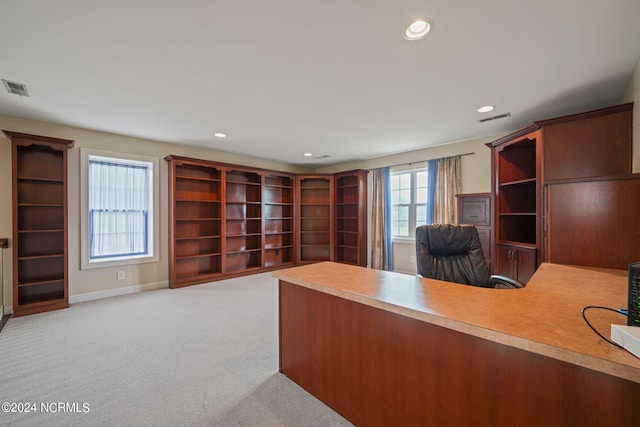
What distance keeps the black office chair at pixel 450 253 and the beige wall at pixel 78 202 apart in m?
3.98

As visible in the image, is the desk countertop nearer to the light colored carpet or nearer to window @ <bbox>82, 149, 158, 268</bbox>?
the light colored carpet

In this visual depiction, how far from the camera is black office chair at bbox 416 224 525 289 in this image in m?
2.38

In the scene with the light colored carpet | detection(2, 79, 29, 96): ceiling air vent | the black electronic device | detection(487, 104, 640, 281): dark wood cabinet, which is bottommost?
the light colored carpet

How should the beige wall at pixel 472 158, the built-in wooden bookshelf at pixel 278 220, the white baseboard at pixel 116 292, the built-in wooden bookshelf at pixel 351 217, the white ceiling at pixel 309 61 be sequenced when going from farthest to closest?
the built-in wooden bookshelf at pixel 278 220 < the built-in wooden bookshelf at pixel 351 217 < the beige wall at pixel 472 158 < the white baseboard at pixel 116 292 < the white ceiling at pixel 309 61

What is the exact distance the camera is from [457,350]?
1.09 metres

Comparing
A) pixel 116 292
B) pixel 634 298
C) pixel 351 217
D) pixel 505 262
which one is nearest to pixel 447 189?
pixel 505 262

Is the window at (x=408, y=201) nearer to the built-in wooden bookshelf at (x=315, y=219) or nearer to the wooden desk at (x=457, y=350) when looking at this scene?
the built-in wooden bookshelf at (x=315, y=219)

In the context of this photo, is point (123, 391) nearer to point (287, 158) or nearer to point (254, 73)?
point (254, 73)

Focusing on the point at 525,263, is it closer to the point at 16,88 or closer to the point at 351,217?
the point at 351,217

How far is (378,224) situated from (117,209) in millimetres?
4550

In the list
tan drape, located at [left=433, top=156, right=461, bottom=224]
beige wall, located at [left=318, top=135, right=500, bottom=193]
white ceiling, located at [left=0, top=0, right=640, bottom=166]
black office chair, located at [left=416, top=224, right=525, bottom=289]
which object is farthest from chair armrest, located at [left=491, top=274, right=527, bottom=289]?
beige wall, located at [left=318, top=135, right=500, bottom=193]

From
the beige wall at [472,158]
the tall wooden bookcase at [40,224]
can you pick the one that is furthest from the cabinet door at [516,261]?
the tall wooden bookcase at [40,224]

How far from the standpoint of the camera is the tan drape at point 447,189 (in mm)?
4419

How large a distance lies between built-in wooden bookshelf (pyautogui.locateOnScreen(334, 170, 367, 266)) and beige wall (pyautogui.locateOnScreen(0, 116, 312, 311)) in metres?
2.98
